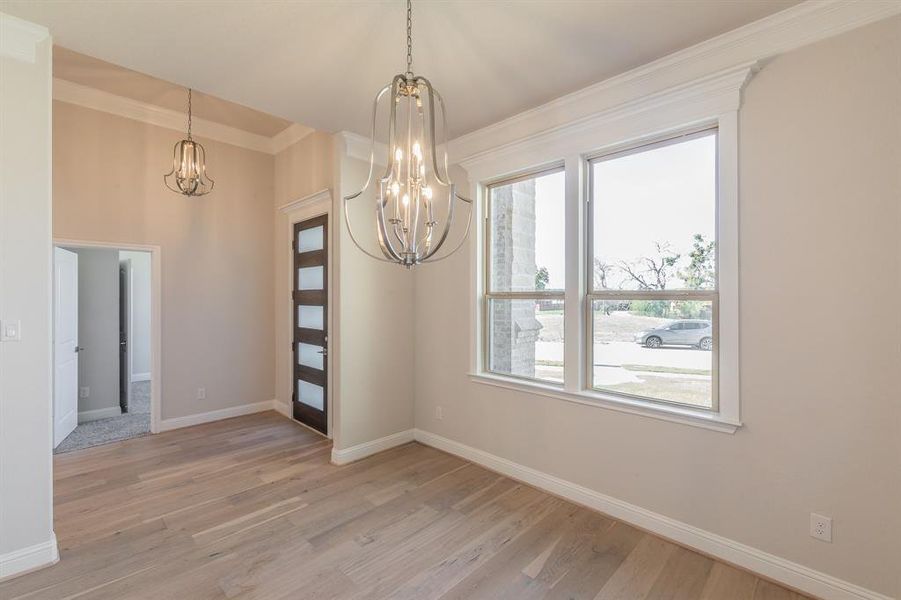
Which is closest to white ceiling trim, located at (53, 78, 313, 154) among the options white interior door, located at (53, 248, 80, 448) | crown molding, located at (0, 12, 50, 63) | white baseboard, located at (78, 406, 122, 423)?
white interior door, located at (53, 248, 80, 448)

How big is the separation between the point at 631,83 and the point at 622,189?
0.66 meters

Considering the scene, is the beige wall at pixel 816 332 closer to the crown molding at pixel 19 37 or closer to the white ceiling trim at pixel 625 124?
the white ceiling trim at pixel 625 124

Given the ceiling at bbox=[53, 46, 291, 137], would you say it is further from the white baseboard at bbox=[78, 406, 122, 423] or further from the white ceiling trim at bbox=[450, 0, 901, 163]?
the white baseboard at bbox=[78, 406, 122, 423]

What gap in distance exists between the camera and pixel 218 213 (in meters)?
4.70

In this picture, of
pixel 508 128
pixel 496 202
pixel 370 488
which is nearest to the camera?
pixel 370 488

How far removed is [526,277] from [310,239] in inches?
99.0

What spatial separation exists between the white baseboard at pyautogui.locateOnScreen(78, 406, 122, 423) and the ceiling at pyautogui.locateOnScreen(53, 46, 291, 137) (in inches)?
139

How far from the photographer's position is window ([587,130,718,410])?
2430mm

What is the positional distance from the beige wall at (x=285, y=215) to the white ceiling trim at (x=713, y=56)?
2120 mm

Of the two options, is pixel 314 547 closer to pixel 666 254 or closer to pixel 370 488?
pixel 370 488

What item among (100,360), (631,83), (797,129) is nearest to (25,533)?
Result: (100,360)

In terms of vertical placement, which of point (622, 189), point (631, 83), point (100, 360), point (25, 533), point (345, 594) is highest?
point (631, 83)

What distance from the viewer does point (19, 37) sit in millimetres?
2135

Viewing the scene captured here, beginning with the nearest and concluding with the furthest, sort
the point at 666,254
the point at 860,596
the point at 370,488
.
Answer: the point at 860,596
the point at 666,254
the point at 370,488
